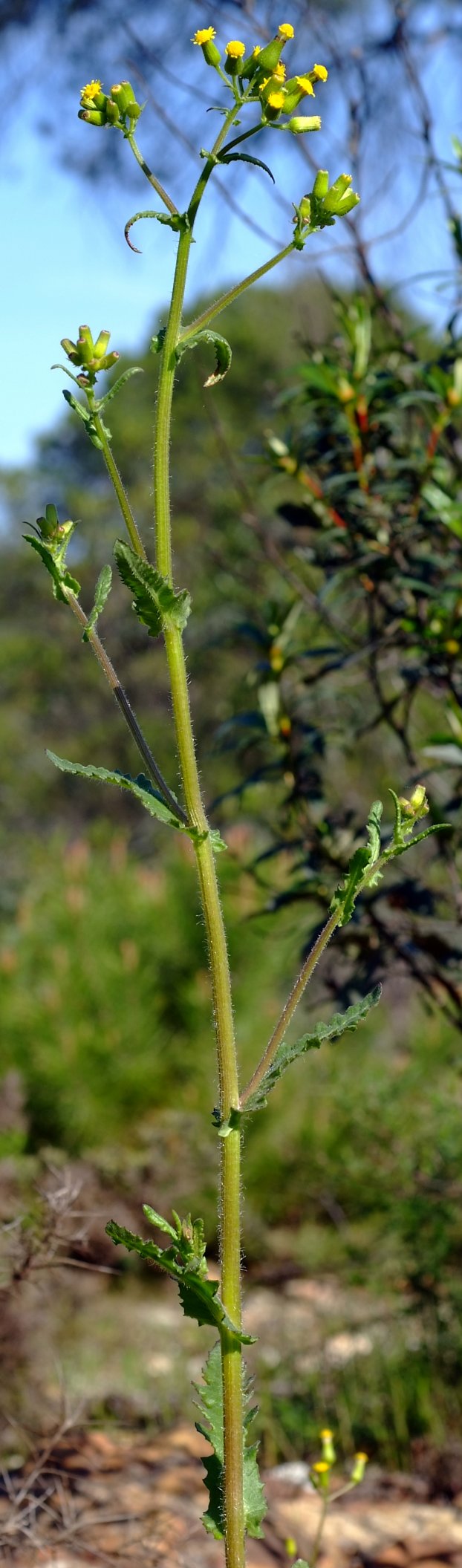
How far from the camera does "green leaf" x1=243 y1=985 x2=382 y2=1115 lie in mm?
1049

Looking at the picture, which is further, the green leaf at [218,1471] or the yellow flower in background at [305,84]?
the green leaf at [218,1471]

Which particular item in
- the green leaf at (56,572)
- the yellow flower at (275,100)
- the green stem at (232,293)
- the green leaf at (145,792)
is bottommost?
the green leaf at (145,792)

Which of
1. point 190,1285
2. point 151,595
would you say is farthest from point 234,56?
point 190,1285

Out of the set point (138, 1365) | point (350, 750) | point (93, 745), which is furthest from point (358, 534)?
point (93, 745)

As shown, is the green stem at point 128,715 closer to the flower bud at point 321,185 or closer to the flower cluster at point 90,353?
the flower cluster at point 90,353

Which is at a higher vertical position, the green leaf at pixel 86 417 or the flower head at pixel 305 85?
the flower head at pixel 305 85

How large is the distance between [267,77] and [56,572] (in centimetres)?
42

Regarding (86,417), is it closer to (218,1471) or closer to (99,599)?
(99,599)

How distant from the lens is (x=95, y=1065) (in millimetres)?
4906

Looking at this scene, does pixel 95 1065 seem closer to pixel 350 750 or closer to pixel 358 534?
pixel 350 750

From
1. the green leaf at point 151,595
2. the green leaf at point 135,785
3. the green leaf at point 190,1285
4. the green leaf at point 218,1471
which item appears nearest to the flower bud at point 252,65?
the green leaf at point 151,595

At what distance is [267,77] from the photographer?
106 cm

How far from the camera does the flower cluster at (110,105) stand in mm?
1073

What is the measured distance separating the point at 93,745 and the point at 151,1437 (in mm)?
10444
